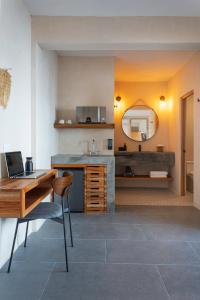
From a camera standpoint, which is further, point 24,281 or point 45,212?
point 45,212

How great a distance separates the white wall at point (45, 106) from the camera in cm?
354

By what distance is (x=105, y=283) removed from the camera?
2201 millimetres

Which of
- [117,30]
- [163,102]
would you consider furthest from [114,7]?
[163,102]

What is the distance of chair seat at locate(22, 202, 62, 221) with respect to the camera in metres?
2.49

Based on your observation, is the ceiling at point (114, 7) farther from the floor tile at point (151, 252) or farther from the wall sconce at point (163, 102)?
the wall sconce at point (163, 102)

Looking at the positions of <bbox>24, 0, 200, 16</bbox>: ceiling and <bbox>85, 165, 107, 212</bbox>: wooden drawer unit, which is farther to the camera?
<bbox>85, 165, 107, 212</bbox>: wooden drawer unit

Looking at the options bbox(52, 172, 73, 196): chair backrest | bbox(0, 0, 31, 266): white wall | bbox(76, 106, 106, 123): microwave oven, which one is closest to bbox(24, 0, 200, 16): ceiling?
bbox(0, 0, 31, 266): white wall

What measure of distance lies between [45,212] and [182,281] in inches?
51.5

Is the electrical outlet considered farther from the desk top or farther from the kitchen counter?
the kitchen counter

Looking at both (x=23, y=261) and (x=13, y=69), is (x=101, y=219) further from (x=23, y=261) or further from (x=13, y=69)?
(x=13, y=69)

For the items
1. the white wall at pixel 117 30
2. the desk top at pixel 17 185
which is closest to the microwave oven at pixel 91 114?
the white wall at pixel 117 30

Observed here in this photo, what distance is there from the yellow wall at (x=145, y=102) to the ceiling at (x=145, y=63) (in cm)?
22

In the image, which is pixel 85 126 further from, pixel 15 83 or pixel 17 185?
pixel 17 185

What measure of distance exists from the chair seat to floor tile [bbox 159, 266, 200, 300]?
3.48 feet
